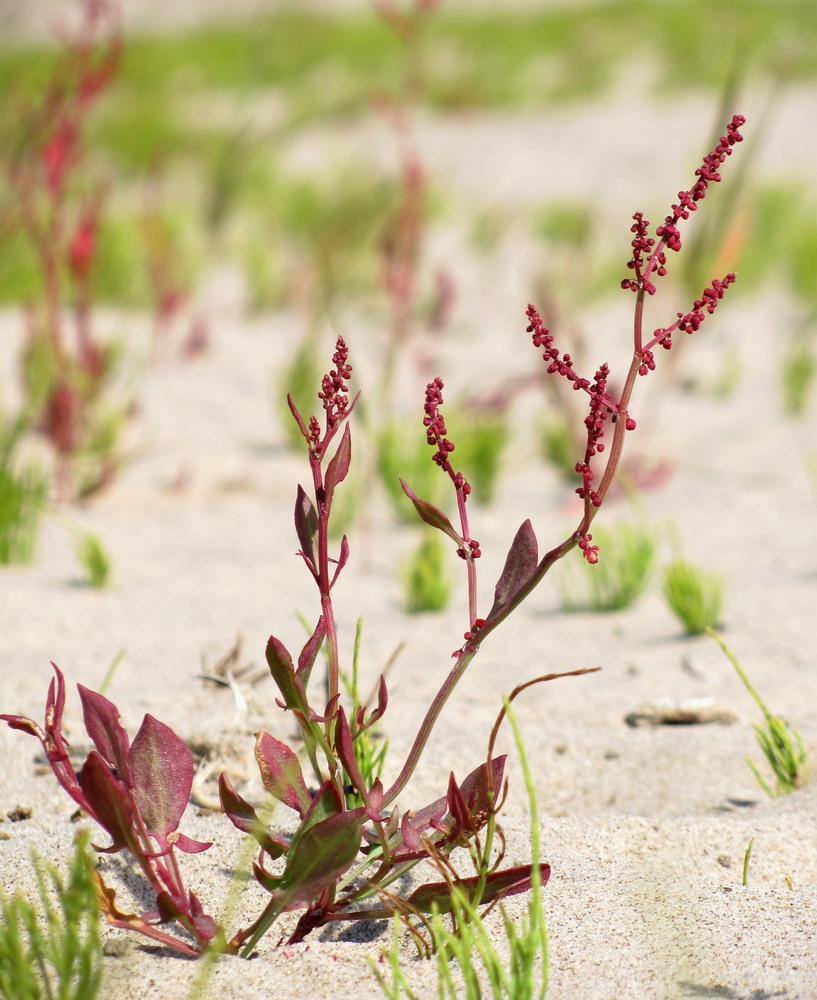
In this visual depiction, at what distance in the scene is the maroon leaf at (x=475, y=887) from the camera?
107cm

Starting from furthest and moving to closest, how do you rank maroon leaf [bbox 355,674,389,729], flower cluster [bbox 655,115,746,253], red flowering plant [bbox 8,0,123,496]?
red flowering plant [bbox 8,0,123,496] < maroon leaf [bbox 355,674,389,729] < flower cluster [bbox 655,115,746,253]

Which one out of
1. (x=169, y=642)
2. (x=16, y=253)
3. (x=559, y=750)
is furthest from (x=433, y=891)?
(x=16, y=253)

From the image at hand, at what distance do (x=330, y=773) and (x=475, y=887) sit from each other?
20 cm

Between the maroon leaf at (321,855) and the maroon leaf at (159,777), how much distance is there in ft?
0.48

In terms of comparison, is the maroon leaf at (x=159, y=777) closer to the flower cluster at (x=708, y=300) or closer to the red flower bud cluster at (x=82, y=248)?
the flower cluster at (x=708, y=300)

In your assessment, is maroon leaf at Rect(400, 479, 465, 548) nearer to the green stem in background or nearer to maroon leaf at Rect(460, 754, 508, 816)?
maroon leaf at Rect(460, 754, 508, 816)

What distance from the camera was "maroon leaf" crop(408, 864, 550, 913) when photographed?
1.07 metres

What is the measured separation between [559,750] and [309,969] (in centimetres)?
62

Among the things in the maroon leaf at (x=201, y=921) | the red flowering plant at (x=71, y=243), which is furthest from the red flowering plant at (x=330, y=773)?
the red flowering plant at (x=71, y=243)

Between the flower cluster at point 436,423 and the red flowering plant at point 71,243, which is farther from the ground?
the red flowering plant at point 71,243

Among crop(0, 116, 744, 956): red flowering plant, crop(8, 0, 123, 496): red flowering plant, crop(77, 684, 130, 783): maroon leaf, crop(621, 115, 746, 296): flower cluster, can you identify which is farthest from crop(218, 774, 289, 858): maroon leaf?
crop(8, 0, 123, 496): red flowering plant

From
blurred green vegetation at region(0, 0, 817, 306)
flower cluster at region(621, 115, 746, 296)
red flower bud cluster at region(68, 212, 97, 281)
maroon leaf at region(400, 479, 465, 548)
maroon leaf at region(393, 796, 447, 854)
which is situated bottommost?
maroon leaf at region(393, 796, 447, 854)

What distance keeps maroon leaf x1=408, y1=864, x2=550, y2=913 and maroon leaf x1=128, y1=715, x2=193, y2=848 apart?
0.87ft

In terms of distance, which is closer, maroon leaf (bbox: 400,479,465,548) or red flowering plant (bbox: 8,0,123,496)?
maroon leaf (bbox: 400,479,465,548)
